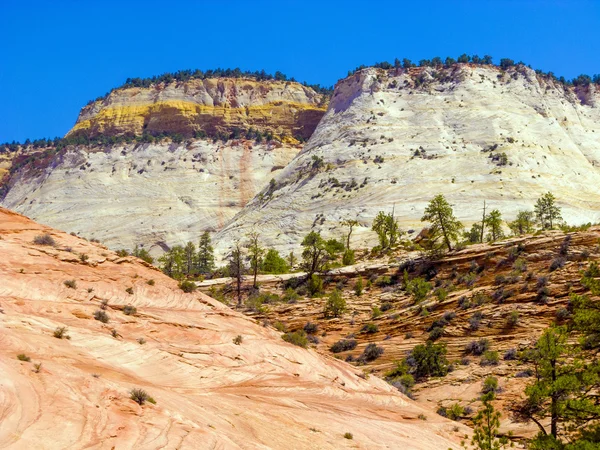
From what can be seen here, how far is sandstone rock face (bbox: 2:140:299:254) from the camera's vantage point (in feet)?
414

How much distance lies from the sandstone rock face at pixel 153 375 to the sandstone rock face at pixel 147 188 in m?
90.2

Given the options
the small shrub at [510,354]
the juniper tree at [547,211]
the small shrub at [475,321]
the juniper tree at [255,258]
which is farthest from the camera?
the juniper tree at [547,211]

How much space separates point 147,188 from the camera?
456 feet

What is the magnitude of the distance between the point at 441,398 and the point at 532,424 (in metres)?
5.63

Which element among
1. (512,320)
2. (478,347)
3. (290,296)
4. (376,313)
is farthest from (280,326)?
(512,320)

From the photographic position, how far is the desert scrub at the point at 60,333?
21.1 meters

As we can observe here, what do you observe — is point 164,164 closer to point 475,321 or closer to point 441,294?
point 441,294

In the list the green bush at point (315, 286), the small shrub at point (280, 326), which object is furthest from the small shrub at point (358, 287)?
the small shrub at point (280, 326)

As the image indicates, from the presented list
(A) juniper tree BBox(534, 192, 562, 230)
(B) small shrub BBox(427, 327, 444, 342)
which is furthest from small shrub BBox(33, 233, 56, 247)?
(A) juniper tree BBox(534, 192, 562, 230)

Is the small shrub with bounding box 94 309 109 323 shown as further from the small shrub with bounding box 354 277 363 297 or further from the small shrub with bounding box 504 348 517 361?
the small shrub with bounding box 354 277 363 297

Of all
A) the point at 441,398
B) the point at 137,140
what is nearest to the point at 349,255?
the point at 441,398

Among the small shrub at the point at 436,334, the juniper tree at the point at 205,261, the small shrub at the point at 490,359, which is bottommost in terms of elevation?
the small shrub at the point at 490,359

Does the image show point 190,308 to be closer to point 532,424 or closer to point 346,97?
point 532,424

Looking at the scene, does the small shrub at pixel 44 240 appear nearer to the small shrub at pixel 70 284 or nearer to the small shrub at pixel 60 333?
the small shrub at pixel 70 284
